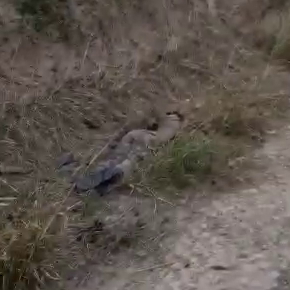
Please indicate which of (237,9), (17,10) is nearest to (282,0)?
(237,9)

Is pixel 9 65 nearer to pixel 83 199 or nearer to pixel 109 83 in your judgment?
pixel 109 83

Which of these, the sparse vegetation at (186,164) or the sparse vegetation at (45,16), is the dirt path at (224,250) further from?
the sparse vegetation at (45,16)

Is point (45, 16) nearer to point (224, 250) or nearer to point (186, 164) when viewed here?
point (186, 164)

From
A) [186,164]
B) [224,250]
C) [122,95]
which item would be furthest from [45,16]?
[224,250]

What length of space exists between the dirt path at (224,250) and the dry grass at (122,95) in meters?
0.19

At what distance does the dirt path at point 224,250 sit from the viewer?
2.56m

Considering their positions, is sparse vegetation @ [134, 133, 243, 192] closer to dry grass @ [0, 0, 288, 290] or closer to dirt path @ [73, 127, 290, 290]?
dry grass @ [0, 0, 288, 290]

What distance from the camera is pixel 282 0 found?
15.5ft

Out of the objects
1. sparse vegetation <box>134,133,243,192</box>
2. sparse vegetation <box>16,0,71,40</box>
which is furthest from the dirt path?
sparse vegetation <box>16,0,71,40</box>

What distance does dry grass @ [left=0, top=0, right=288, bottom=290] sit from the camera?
10.00ft

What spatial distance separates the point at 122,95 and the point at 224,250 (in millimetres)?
1369

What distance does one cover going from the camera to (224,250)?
8.95ft

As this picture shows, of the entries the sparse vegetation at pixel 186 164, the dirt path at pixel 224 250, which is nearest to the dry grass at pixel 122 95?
the sparse vegetation at pixel 186 164

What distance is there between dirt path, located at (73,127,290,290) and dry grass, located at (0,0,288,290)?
188 mm
